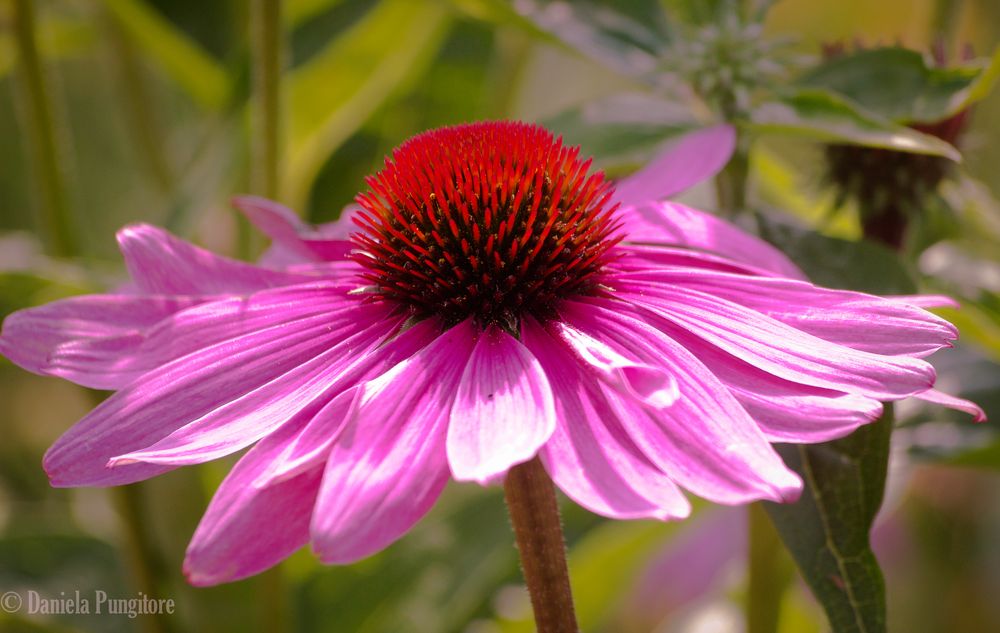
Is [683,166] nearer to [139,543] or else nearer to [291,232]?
[291,232]

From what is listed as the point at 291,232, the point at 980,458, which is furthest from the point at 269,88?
the point at 980,458

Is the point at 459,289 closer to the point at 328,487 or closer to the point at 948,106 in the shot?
the point at 328,487

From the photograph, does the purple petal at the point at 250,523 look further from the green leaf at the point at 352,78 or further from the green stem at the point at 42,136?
the green leaf at the point at 352,78

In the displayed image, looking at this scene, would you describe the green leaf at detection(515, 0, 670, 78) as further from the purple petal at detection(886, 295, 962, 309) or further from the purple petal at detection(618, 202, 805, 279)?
the purple petal at detection(886, 295, 962, 309)

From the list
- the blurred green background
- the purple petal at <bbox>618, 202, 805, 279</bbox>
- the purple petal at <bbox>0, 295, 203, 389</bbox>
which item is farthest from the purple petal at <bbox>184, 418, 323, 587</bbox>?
the blurred green background

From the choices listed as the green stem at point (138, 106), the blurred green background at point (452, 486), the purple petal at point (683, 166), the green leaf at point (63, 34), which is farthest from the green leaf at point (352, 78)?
the purple petal at point (683, 166)
